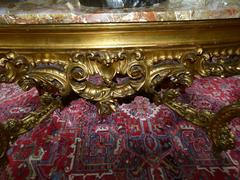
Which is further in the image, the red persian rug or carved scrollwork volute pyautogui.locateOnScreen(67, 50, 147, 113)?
the red persian rug

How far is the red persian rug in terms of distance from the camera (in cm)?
76

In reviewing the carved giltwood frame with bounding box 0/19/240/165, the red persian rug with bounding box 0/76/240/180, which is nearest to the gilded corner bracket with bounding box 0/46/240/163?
the carved giltwood frame with bounding box 0/19/240/165

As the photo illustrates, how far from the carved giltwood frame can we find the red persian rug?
33cm

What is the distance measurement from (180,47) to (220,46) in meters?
0.09

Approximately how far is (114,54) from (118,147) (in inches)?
18.9

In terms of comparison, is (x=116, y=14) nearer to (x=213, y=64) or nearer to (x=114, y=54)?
(x=114, y=54)

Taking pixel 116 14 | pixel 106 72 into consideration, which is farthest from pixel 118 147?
pixel 116 14

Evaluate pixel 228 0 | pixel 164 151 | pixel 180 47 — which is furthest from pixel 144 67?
pixel 164 151

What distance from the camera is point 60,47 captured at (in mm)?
463

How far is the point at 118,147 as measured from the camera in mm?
864

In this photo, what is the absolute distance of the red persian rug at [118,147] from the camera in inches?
30.0

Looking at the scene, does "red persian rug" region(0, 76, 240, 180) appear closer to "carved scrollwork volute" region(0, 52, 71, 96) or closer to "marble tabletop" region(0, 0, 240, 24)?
"carved scrollwork volute" region(0, 52, 71, 96)

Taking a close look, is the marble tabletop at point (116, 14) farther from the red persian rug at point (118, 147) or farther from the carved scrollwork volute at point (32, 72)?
A: the red persian rug at point (118, 147)

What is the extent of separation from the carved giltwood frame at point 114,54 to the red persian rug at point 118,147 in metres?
0.33
